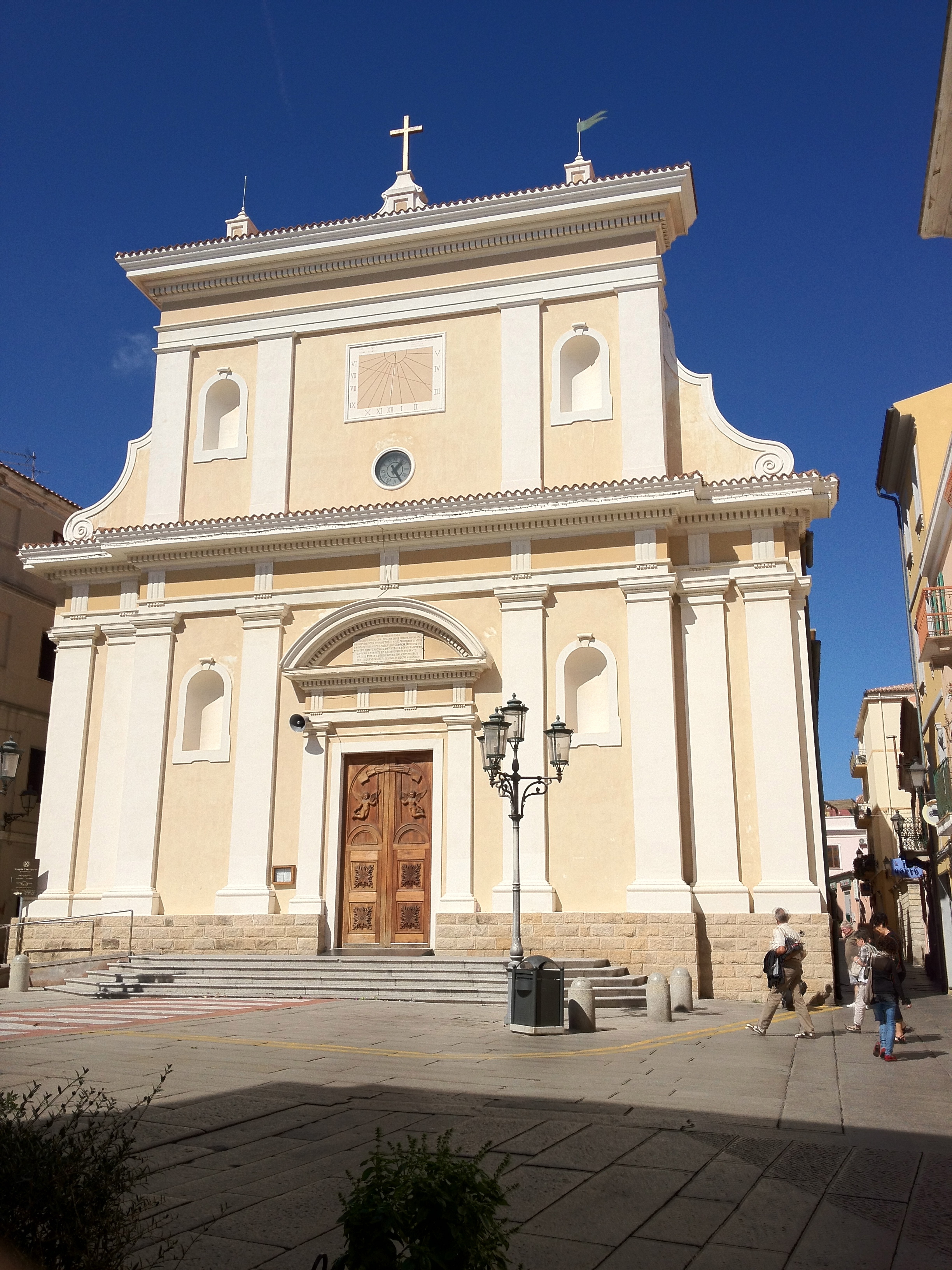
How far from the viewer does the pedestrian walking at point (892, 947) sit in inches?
471

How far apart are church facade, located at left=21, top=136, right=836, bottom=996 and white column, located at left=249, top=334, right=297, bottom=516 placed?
0.06 meters

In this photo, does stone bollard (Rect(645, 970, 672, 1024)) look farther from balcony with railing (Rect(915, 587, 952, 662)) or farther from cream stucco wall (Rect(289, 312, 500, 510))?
cream stucco wall (Rect(289, 312, 500, 510))

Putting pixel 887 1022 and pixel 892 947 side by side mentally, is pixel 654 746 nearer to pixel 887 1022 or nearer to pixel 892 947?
pixel 892 947

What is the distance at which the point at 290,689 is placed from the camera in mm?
20547

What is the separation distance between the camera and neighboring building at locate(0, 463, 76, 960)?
25.1m

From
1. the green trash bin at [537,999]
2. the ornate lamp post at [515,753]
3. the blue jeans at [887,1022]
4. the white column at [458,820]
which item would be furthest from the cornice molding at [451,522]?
the blue jeans at [887,1022]

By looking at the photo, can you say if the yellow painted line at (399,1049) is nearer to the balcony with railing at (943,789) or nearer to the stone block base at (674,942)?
the stone block base at (674,942)

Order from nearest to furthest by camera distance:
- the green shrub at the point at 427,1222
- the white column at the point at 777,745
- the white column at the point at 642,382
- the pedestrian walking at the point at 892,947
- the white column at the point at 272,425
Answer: the green shrub at the point at 427,1222 → the pedestrian walking at the point at 892,947 → the white column at the point at 777,745 → the white column at the point at 642,382 → the white column at the point at 272,425

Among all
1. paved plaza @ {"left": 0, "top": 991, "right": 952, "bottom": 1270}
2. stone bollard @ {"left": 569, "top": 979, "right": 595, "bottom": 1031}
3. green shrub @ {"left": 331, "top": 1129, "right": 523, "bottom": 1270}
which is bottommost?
paved plaza @ {"left": 0, "top": 991, "right": 952, "bottom": 1270}

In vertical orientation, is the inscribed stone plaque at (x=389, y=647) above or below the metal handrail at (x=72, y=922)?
above

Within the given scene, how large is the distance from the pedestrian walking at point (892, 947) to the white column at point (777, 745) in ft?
15.0

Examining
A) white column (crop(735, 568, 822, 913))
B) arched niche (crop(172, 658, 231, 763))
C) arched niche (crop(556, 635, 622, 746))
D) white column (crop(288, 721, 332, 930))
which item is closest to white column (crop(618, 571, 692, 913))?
arched niche (crop(556, 635, 622, 746))

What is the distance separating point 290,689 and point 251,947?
4663 millimetres

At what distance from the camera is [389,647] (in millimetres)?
20266
